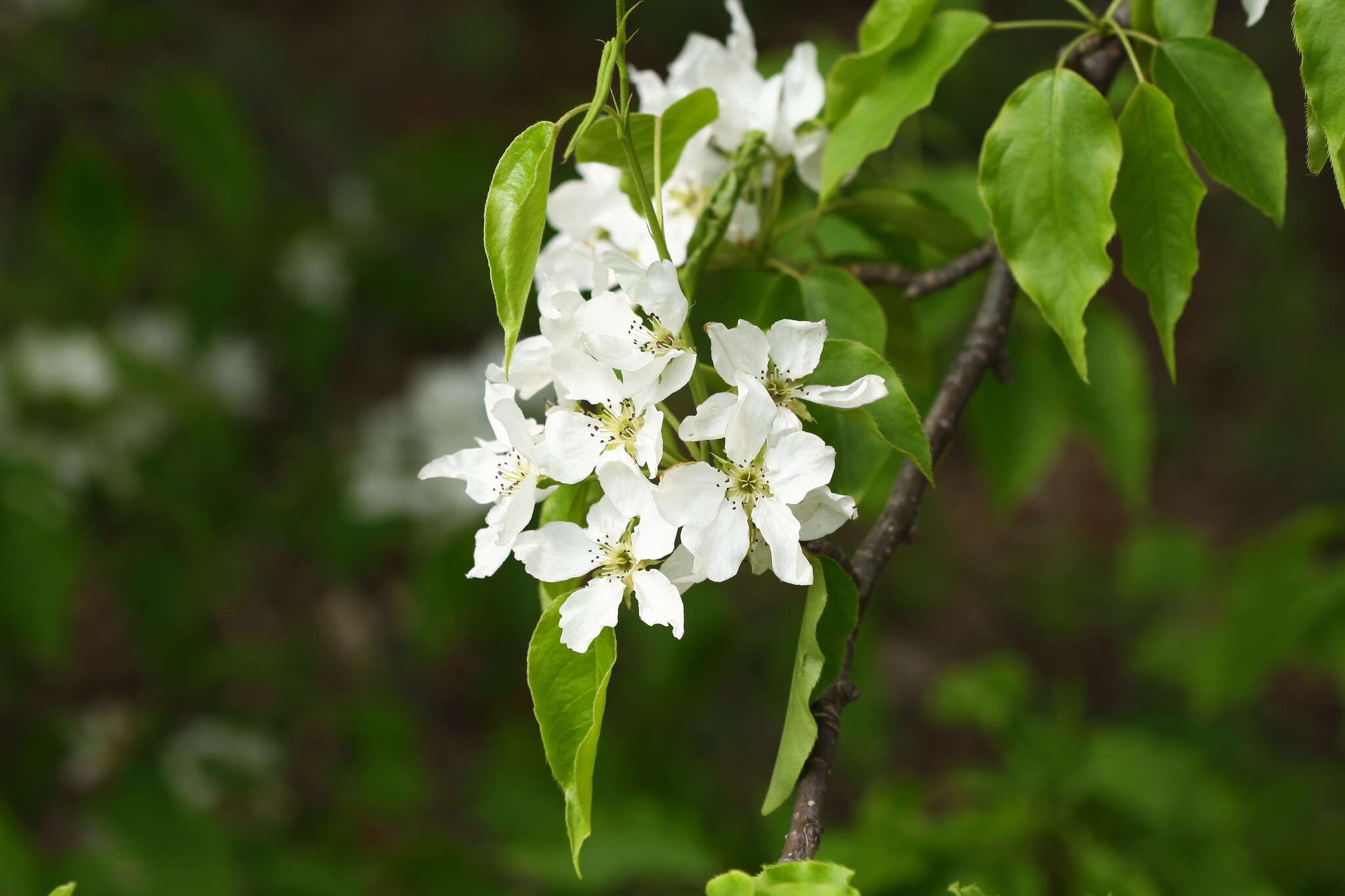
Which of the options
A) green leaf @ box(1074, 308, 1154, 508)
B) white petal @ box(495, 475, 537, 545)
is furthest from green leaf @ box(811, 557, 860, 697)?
green leaf @ box(1074, 308, 1154, 508)

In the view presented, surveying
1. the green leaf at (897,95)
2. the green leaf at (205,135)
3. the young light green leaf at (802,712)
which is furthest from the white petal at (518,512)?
the green leaf at (205,135)

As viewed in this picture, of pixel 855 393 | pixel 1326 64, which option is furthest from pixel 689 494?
pixel 1326 64

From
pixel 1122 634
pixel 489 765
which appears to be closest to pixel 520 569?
pixel 489 765

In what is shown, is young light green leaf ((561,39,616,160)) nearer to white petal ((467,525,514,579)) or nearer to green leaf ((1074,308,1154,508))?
white petal ((467,525,514,579))

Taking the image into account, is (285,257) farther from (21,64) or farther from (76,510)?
(76,510)

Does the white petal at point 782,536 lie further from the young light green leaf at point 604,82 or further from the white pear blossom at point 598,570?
the young light green leaf at point 604,82

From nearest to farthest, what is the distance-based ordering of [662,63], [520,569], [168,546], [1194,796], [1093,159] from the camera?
1. [1093,159]
2. [1194,796]
3. [520,569]
4. [168,546]
5. [662,63]
